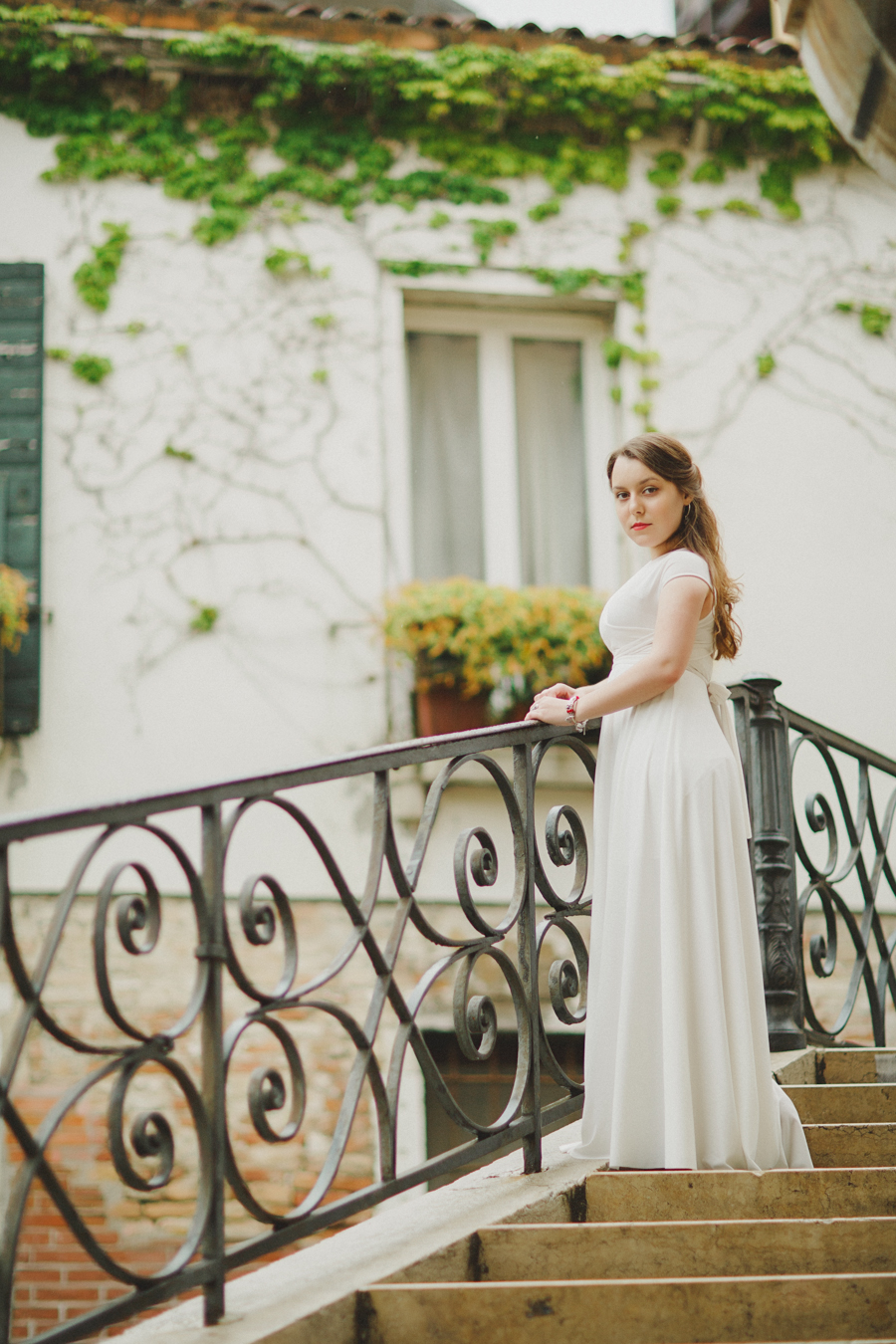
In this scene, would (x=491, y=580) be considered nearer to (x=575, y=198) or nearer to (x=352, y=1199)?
(x=575, y=198)

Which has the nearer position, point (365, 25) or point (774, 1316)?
point (774, 1316)

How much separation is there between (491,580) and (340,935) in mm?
2063

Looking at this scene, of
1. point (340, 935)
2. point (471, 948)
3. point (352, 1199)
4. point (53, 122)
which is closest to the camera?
point (352, 1199)

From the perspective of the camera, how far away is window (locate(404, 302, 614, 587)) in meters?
7.43

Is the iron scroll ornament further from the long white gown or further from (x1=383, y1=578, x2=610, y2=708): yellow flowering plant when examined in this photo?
(x1=383, y1=578, x2=610, y2=708): yellow flowering plant

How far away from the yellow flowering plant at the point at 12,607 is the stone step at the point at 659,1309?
4.58m

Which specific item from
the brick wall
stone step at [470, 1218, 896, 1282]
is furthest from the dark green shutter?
stone step at [470, 1218, 896, 1282]

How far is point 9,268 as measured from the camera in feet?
22.6

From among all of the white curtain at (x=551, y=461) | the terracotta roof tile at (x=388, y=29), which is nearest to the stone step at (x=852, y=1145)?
the white curtain at (x=551, y=461)

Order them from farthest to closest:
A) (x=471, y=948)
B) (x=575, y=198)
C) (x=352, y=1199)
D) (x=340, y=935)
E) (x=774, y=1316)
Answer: (x=575, y=198), (x=340, y=935), (x=471, y=948), (x=352, y=1199), (x=774, y=1316)

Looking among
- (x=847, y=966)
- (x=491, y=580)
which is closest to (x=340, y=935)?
(x=491, y=580)

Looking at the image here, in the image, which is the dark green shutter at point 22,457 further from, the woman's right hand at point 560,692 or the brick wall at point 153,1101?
the woman's right hand at point 560,692

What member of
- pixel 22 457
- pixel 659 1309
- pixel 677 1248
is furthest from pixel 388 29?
pixel 659 1309

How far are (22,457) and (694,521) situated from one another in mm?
4408
